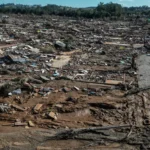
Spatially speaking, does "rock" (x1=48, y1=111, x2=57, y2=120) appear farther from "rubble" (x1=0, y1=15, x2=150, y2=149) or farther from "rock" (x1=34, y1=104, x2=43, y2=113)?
"rock" (x1=34, y1=104, x2=43, y2=113)

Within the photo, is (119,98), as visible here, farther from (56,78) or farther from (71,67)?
(71,67)

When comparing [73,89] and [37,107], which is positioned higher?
[73,89]

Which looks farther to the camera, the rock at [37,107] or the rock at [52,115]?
the rock at [37,107]

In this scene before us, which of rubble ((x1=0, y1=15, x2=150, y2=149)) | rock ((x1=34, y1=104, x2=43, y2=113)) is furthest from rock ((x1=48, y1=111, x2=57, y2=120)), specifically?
rock ((x1=34, y1=104, x2=43, y2=113))

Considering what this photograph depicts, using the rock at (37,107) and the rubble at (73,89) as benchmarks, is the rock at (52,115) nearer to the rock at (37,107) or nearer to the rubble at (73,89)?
the rubble at (73,89)

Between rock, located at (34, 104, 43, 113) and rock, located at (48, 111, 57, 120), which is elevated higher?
rock, located at (34, 104, 43, 113)

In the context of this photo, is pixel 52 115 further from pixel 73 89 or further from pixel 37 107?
pixel 73 89

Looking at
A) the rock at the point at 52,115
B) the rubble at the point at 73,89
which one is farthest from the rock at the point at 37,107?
the rock at the point at 52,115

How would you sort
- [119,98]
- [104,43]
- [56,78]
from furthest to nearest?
1. [104,43]
2. [56,78]
3. [119,98]

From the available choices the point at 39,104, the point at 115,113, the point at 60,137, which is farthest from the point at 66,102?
the point at 60,137

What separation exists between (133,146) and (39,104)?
263cm

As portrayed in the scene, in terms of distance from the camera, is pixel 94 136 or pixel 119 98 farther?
pixel 119 98

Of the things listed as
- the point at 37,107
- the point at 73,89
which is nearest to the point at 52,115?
the point at 37,107

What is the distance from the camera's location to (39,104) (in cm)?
657
